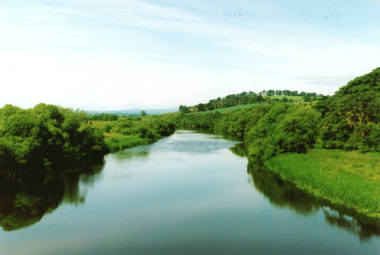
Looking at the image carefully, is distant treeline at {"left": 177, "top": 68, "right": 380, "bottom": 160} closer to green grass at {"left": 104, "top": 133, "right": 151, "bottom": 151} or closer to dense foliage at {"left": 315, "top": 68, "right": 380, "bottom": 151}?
dense foliage at {"left": 315, "top": 68, "right": 380, "bottom": 151}

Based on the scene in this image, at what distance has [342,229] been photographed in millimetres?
15312

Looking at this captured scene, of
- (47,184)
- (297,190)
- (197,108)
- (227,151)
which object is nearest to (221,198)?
(297,190)

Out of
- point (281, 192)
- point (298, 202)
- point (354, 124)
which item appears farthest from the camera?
point (354, 124)

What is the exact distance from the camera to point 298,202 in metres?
19.8

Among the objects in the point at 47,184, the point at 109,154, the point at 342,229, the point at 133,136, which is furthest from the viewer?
the point at 133,136

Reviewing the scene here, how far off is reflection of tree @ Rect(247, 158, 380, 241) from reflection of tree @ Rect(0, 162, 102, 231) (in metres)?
14.8

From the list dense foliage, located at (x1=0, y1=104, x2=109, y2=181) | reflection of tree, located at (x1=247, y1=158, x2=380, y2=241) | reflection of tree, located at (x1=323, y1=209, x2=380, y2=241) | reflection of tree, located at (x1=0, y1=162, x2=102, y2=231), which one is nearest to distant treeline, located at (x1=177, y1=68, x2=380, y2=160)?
reflection of tree, located at (x1=247, y1=158, x2=380, y2=241)

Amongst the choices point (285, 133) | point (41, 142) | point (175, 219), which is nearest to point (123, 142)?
point (41, 142)

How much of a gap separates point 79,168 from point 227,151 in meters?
22.3

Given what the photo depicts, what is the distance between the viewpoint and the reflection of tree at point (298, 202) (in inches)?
598

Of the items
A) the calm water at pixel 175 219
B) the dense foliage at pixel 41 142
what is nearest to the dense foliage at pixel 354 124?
the calm water at pixel 175 219

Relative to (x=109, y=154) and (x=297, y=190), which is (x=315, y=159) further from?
(x=109, y=154)

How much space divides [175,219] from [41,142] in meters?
17.2

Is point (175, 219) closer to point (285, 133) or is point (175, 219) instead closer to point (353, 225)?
point (353, 225)
